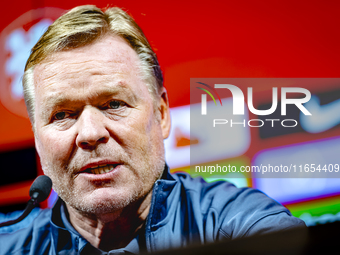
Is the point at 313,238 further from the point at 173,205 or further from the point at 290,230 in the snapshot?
the point at 173,205

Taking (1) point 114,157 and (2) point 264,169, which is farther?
(2) point 264,169

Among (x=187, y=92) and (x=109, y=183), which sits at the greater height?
(x=187, y=92)

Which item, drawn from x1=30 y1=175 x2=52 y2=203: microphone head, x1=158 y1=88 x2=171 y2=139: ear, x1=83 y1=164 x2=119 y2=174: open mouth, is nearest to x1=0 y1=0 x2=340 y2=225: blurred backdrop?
x1=158 y1=88 x2=171 y2=139: ear

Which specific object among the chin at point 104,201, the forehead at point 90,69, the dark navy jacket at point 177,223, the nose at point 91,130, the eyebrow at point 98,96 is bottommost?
the dark navy jacket at point 177,223

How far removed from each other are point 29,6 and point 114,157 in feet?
3.37

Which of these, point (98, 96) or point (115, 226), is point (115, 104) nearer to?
point (98, 96)

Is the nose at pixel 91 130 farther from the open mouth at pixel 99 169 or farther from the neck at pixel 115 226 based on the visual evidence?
the neck at pixel 115 226

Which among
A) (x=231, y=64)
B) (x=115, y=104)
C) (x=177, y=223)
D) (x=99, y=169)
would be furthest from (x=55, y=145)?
(x=231, y=64)

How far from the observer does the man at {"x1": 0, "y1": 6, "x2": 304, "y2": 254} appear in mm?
1665

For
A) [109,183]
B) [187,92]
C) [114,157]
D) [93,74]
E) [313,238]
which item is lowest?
[313,238]

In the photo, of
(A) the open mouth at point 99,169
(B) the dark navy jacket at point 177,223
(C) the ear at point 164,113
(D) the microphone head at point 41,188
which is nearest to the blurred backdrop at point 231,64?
(C) the ear at point 164,113

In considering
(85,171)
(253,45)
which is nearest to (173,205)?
(85,171)

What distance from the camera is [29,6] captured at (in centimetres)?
191

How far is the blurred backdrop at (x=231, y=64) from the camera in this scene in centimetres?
189
